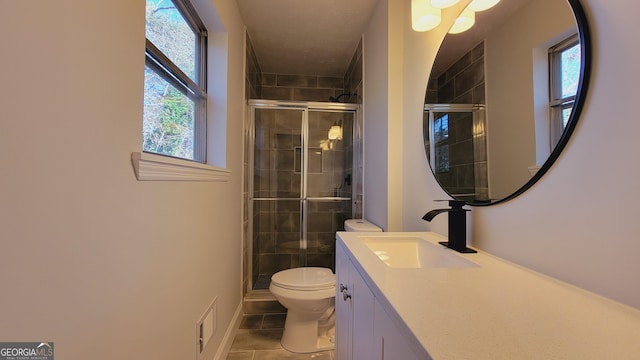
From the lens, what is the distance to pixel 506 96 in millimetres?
904

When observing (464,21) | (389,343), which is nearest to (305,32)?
(464,21)

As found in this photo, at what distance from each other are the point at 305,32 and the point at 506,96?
191 cm

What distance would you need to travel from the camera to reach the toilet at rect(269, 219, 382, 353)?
1.77m

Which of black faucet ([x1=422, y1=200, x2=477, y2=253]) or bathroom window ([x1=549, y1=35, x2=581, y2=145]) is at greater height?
bathroom window ([x1=549, y1=35, x2=581, y2=145])

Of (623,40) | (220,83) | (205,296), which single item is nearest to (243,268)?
(205,296)

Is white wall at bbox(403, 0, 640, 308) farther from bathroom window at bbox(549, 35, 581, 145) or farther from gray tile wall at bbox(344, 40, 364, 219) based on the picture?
gray tile wall at bbox(344, 40, 364, 219)

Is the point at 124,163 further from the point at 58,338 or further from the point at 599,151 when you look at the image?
the point at 599,151

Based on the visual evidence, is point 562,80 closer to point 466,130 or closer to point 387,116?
point 466,130

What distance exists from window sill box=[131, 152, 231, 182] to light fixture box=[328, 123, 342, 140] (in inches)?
62.3

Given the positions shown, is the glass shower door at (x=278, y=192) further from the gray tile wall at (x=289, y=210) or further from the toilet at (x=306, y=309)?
the toilet at (x=306, y=309)

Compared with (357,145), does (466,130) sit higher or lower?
lower

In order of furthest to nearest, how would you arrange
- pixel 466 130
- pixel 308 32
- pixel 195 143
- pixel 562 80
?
1. pixel 308 32
2. pixel 195 143
3. pixel 466 130
4. pixel 562 80

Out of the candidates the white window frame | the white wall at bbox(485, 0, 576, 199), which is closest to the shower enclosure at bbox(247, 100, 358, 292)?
the white window frame

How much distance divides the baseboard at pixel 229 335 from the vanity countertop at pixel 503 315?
1.36m
